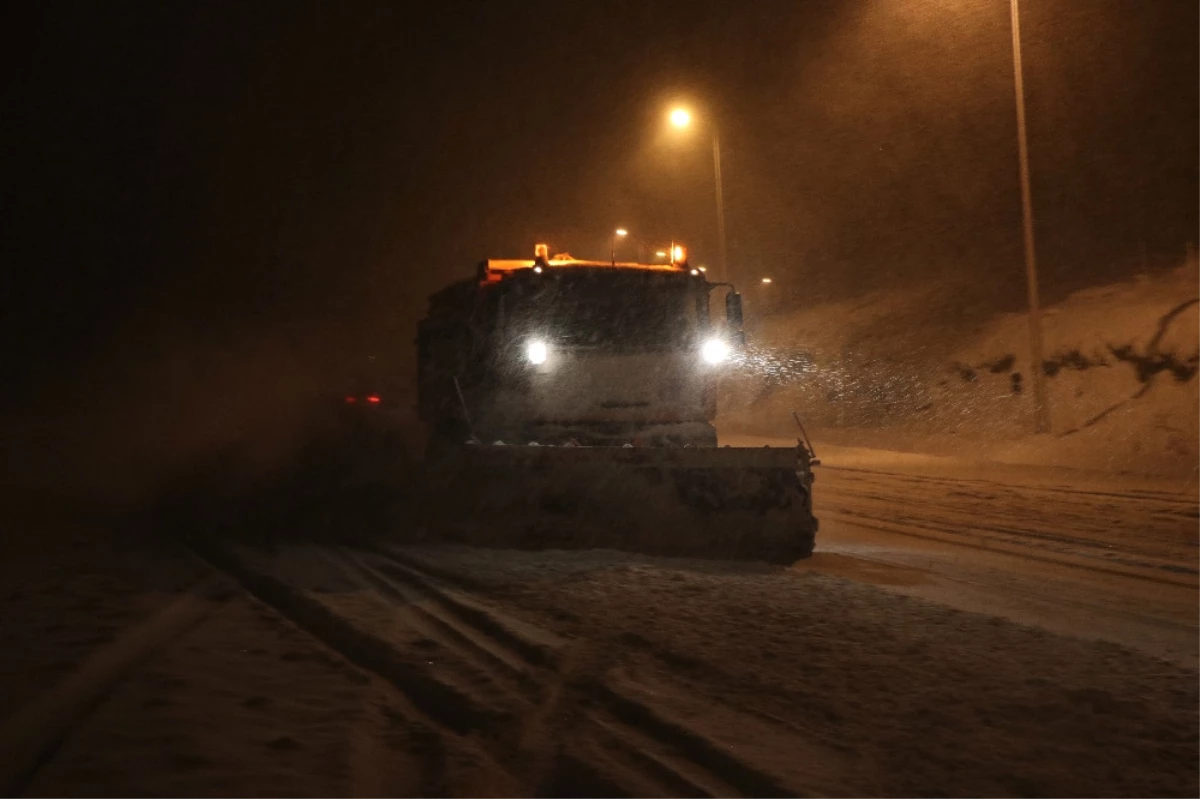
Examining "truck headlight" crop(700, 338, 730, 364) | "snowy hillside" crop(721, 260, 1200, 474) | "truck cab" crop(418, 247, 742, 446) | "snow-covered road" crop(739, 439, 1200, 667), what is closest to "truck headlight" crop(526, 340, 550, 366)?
"truck cab" crop(418, 247, 742, 446)

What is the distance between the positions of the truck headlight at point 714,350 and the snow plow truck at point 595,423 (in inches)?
0.6

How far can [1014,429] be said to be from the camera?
23734 mm

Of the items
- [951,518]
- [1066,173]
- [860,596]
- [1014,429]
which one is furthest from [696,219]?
[860,596]

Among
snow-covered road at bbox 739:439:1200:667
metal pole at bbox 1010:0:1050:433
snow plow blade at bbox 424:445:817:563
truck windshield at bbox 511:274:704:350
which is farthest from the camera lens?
metal pole at bbox 1010:0:1050:433

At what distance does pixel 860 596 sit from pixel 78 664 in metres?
5.02

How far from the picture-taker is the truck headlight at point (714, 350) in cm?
1315

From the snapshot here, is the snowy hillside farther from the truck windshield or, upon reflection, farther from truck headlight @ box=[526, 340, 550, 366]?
truck headlight @ box=[526, 340, 550, 366]

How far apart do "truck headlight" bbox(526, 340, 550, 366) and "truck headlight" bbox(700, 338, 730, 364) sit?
74.1 inches

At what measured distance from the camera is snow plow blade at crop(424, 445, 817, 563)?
32.6 feet

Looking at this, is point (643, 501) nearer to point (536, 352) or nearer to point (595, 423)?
Answer: point (595, 423)

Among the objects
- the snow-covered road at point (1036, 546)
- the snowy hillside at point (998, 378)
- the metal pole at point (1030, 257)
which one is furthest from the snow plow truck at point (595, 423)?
the metal pole at point (1030, 257)

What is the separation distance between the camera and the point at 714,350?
1323 centimetres

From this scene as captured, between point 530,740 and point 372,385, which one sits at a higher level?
point 372,385

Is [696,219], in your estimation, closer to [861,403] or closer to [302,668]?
[861,403]
